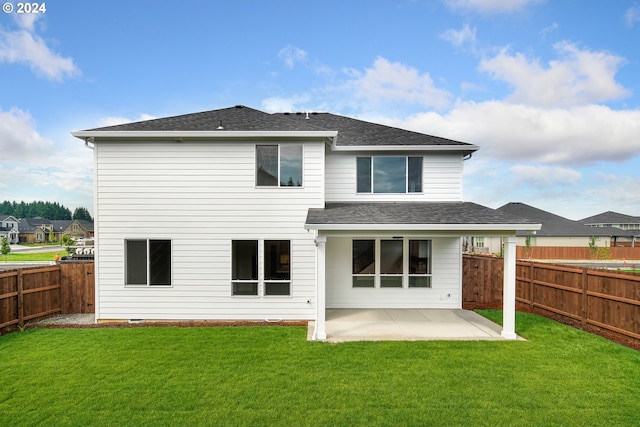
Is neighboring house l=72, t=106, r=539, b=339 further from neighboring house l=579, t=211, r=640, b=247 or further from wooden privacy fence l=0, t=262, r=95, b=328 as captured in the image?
neighboring house l=579, t=211, r=640, b=247

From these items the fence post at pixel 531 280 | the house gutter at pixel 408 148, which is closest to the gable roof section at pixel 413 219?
the house gutter at pixel 408 148

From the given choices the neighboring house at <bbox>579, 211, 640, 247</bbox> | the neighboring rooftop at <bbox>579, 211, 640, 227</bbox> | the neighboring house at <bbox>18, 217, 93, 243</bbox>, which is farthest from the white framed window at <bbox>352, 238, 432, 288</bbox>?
the neighboring house at <bbox>18, 217, 93, 243</bbox>

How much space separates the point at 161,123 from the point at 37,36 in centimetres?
940

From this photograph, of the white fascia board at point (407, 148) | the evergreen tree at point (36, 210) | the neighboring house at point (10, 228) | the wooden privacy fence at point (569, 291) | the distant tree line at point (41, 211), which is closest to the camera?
the wooden privacy fence at point (569, 291)

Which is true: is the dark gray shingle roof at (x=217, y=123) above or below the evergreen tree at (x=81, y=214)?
above

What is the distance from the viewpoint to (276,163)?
8828mm

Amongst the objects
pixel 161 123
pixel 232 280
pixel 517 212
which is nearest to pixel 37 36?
pixel 161 123

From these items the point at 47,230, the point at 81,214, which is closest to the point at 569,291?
the point at 47,230

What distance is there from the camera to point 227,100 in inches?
651

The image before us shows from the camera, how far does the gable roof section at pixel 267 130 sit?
27.8ft

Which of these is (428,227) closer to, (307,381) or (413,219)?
(413,219)

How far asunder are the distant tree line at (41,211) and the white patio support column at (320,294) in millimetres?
128648

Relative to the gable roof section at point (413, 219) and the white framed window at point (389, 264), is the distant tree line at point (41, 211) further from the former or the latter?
the gable roof section at point (413, 219)

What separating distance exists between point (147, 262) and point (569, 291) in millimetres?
11960
